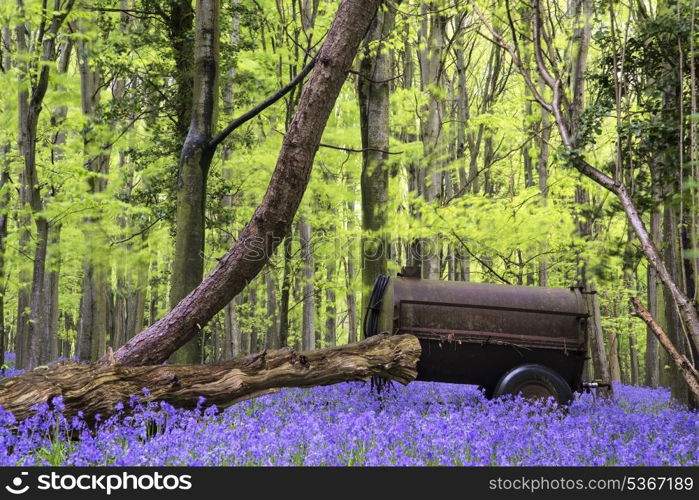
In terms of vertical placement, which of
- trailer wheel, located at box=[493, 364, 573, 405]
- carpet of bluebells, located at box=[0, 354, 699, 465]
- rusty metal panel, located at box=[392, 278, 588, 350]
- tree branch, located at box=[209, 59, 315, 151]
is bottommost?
trailer wheel, located at box=[493, 364, 573, 405]

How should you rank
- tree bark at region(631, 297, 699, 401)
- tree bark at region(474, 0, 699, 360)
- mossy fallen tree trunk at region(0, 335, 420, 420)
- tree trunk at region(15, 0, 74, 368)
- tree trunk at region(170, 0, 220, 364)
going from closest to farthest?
1. tree bark at region(474, 0, 699, 360)
2. tree bark at region(631, 297, 699, 401)
3. mossy fallen tree trunk at region(0, 335, 420, 420)
4. tree trunk at region(170, 0, 220, 364)
5. tree trunk at region(15, 0, 74, 368)

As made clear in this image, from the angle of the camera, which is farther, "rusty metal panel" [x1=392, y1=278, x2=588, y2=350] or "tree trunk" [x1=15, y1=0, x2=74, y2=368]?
"tree trunk" [x1=15, y1=0, x2=74, y2=368]

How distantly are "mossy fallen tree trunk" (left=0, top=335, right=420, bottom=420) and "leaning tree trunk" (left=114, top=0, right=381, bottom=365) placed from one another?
840 millimetres

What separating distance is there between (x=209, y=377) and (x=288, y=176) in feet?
8.41

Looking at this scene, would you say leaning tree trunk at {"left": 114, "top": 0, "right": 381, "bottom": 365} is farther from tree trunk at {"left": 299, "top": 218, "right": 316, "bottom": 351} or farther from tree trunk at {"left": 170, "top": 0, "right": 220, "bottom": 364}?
tree trunk at {"left": 299, "top": 218, "right": 316, "bottom": 351}

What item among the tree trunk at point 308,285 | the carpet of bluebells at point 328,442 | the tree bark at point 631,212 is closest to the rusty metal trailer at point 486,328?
the carpet of bluebells at point 328,442

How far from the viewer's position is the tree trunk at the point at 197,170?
29.8ft

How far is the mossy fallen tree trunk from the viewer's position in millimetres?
5715

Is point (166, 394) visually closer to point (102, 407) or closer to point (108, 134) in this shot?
point (102, 407)

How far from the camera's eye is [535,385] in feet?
28.5

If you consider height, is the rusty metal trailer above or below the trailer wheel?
above


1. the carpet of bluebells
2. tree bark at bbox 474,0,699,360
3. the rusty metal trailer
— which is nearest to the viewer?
the carpet of bluebells

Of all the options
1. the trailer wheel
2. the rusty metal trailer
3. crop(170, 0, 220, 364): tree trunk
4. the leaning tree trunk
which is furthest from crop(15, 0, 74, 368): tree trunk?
the trailer wheel

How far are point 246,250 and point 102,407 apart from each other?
8.10 ft
